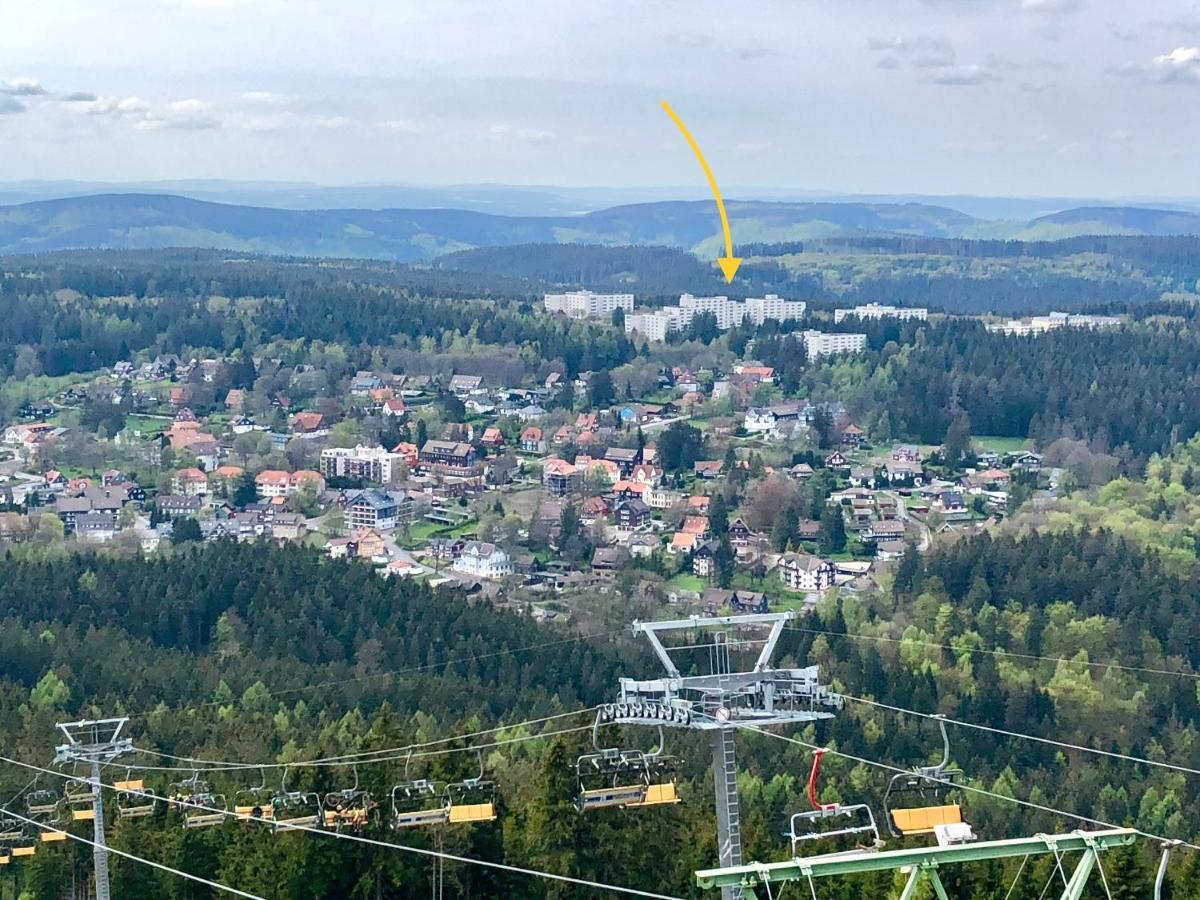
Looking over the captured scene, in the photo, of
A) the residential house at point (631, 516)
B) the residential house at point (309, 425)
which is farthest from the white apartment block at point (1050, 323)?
the residential house at point (631, 516)

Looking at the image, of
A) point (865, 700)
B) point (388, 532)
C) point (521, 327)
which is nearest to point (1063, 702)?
point (865, 700)

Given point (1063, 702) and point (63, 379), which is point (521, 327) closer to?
point (63, 379)

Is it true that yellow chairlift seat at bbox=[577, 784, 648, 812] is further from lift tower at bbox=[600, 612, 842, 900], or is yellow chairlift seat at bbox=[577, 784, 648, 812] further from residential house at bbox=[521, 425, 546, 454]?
residential house at bbox=[521, 425, 546, 454]

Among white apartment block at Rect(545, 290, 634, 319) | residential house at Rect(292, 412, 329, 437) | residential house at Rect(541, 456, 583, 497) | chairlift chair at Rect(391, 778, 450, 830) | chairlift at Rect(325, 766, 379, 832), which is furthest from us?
white apartment block at Rect(545, 290, 634, 319)

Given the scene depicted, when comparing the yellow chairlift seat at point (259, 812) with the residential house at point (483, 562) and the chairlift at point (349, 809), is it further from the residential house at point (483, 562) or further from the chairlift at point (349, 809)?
the residential house at point (483, 562)

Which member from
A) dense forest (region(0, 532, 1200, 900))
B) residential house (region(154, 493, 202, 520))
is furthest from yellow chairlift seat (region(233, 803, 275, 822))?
residential house (region(154, 493, 202, 520))
